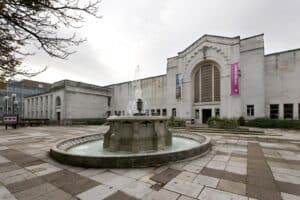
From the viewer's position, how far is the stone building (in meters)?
20.4

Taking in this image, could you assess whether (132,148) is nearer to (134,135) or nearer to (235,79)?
(134,135)

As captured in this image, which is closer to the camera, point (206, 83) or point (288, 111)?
point (288, 111)

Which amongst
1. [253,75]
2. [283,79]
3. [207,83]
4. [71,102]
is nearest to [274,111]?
[283,79]

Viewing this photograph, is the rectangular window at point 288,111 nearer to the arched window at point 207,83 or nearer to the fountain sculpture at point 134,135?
the arched window at point 207,83

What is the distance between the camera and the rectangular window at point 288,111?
65.2 ft

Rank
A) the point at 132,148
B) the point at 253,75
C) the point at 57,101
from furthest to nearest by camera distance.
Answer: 1. the point at 57,101
2. the point at 253,75
3. the point at 132,148

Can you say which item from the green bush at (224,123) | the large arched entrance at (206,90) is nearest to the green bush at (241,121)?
the large arched entrance at (206,90)

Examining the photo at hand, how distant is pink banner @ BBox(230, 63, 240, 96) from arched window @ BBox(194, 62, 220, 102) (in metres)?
2.53

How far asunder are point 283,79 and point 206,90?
31.9 feet

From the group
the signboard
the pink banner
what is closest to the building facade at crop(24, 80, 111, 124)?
the signboard

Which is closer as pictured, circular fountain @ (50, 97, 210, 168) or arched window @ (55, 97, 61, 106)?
circular fountain @ (50, 97, 210, 168)

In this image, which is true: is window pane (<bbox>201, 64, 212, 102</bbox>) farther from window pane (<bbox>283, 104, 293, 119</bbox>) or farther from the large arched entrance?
window pane (<bbox>283, 104, 293, 119</bbox>)

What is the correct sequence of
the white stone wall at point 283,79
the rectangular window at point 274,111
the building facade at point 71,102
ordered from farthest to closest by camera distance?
the building facade at point 71,102 < the rectangular window at point 274,111 < the white stone wall at point 283,79

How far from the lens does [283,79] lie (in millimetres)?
20469
